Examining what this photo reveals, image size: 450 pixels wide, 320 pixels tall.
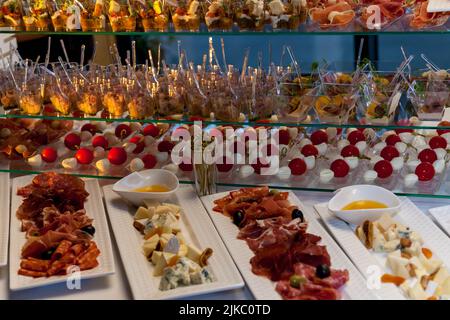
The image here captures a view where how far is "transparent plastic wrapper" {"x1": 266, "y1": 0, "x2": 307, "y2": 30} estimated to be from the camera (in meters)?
3.07

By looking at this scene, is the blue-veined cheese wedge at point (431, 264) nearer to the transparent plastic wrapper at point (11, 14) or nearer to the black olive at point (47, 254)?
the black olive at point (47, 254)

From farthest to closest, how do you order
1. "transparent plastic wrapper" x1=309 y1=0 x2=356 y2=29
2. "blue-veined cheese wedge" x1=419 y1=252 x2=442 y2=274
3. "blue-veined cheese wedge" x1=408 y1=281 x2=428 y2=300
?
"transparent plastic wrapper" x1=309 y1=0 x2=356 y2=29, "blue-veined cheese wedge" x1=419 y1=252 x2=442 y2=274, "blue-veined cheese wedge" x1=408 y1=281 x2=428 y2=300

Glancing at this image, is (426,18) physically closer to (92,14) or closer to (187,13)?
(187,13)

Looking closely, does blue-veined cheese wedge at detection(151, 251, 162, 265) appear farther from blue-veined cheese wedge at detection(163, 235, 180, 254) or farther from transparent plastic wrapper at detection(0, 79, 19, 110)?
transparent plastic wrapper at detection(0, 79, 19, 110)

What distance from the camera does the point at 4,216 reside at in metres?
3.35

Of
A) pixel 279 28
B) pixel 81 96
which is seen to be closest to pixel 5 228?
pixel 81 96

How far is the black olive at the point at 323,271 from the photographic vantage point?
2641mm

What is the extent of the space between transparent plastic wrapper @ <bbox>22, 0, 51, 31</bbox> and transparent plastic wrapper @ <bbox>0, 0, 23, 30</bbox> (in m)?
0.04

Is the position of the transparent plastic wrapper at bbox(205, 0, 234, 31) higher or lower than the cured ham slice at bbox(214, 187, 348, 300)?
higher

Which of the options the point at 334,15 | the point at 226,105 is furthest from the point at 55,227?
the point at 334,15

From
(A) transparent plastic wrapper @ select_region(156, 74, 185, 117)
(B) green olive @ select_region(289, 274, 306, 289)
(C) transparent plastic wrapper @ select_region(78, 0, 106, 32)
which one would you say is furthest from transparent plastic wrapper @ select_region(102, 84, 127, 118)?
(B) green olive @ select_region(289, 274, 306, 289)

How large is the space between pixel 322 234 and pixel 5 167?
73.2 inches

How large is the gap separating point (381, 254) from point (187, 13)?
1377 mm

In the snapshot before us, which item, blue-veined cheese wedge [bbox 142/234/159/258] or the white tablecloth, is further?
blue-veined cheese wedge [bbox 142/234/159/258]
